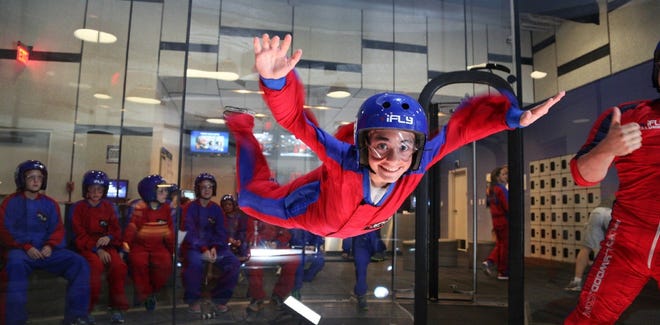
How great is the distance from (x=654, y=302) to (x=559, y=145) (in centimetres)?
159

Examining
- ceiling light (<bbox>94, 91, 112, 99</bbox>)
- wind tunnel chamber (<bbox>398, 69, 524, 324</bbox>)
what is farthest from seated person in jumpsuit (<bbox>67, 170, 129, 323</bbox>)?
wind tunnel chamber (<bbox>398, 69, 524, 324</bbox>)

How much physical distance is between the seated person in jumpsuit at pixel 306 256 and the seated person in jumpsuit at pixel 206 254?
1.84 feet

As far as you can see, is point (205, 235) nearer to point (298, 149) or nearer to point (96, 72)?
point (298, 149)

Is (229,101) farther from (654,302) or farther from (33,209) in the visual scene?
(654,302)

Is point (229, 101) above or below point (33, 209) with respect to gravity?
above

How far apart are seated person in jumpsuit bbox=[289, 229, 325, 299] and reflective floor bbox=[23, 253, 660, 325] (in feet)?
0.31

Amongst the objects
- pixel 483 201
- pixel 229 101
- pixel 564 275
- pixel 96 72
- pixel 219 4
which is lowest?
pixel 564 275

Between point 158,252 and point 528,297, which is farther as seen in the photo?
point 528,297

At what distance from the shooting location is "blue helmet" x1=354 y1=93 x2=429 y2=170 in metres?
1.31

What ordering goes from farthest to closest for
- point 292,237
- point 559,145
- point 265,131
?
point 559,145 → point 292,237 → point 265,131

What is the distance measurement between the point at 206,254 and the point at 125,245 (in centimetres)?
70

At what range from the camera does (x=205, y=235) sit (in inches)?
144

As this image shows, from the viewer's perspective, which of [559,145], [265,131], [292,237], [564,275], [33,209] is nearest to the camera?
[33,209]

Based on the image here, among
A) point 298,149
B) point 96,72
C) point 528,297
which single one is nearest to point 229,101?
point 298,149
